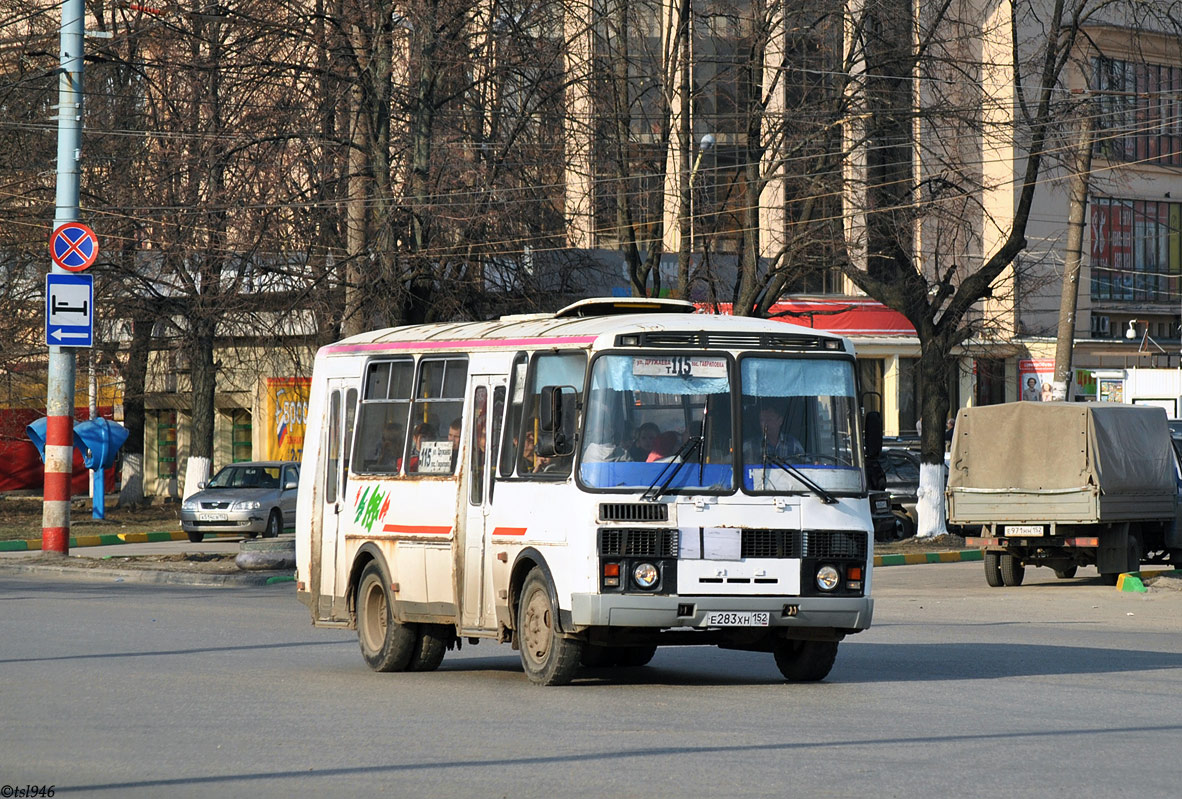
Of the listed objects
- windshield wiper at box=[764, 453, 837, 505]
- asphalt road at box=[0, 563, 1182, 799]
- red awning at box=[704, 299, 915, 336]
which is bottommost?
asphalt road at box=[0, 563, 1182, 799]

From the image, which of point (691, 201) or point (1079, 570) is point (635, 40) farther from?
point (1079, 570)

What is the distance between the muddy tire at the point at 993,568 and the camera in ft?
79.3

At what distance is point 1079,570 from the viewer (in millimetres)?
28422

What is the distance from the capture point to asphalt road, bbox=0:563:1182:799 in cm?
832

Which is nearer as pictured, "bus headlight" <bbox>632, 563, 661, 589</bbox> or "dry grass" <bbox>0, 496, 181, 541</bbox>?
"bus headlight" <bbox>632, 563, 661, 589</bbox>

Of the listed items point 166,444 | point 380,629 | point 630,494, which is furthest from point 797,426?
point 166,444

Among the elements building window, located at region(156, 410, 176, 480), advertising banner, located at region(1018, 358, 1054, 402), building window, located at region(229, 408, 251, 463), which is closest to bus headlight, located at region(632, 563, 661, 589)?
building window, located at region(229, 408, 251, 463)

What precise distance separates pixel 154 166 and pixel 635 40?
1007 cm

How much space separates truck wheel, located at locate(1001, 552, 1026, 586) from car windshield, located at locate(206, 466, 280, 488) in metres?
15.0

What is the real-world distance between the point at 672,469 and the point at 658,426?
330 millimetres

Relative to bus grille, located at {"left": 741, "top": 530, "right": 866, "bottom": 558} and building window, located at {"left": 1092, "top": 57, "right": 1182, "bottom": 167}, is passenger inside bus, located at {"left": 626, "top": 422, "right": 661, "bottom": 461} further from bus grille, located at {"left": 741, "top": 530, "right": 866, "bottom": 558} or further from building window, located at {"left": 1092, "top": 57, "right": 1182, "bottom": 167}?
building window, located at {"left": 1092, "top": 57, "right": 1182, "bottom": 167}

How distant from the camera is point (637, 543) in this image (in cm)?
Result: 1199

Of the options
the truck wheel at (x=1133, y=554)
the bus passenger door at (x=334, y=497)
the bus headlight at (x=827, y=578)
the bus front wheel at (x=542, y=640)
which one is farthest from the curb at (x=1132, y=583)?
the bus front wheel at (x=542, y=640)

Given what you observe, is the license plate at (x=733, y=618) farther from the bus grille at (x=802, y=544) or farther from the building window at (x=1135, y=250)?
the building window at (x=1135, y=250)
